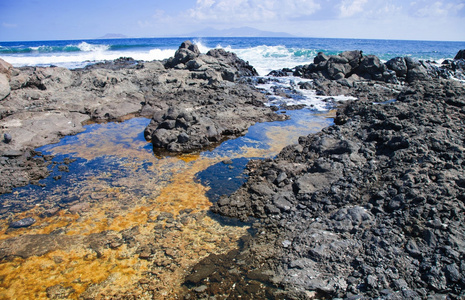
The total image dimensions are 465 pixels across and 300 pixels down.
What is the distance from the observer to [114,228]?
537 cm

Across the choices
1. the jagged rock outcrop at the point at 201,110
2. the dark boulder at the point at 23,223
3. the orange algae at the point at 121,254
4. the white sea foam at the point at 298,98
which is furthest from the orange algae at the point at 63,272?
the white sea foam at the point at 298,98

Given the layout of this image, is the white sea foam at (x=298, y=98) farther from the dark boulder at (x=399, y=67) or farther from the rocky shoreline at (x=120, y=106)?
the dark boulder at (x=399, y=67)

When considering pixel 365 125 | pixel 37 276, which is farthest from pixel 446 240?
pixel 37 276

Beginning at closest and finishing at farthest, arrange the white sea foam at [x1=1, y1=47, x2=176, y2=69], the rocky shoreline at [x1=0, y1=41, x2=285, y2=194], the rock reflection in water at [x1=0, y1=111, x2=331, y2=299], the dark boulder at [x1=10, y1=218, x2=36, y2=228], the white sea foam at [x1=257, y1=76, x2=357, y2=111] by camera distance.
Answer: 1. the rock reflection in water at [x1=0, y1=111, x2=331, y2=299]
2. the dark boulder at [x1=10, y1=218, x2=36, y2=228]
3. the rocky shoreline at [x1=0, y1=41, x2=285, y2=194]
4. the white sea foam at [x1=257, y1=76, x2=357, y2=111]
5. the white sea foam at [x1=1, y1=47, x2=176, y2=69]

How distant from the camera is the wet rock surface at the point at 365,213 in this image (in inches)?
152

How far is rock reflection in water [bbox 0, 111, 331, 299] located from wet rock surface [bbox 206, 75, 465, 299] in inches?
27.7

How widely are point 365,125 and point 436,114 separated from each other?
179 cm

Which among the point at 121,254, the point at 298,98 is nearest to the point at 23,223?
the point at 121,254

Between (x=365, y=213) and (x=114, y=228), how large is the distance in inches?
178

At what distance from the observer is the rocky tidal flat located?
3.99 m

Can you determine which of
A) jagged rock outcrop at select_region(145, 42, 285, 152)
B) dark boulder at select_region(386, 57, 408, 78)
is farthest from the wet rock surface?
dark boulder at select_region(386, 57, 408, 78)

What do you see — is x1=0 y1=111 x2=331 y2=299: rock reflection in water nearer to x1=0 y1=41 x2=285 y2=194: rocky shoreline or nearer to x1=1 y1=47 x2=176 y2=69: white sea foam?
x1=0 y1=41 x2=285 y2=194: rocky shoreline

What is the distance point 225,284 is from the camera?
13.2 feet

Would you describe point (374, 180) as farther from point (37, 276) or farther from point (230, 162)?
point (37, 276)
